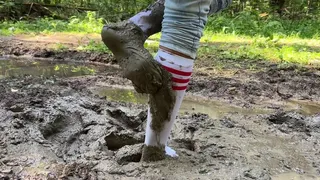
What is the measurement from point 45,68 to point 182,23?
157 inches

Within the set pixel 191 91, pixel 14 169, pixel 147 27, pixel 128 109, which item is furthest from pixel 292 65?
pixel 14 169

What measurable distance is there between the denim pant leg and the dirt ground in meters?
0.57

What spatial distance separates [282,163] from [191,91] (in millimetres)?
2225

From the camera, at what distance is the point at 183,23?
1.83 meters

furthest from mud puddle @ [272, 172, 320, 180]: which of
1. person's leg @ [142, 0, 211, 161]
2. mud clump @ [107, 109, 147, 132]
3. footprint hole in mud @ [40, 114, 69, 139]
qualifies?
footprint hole in mud @ [40, 114, 69, 139]

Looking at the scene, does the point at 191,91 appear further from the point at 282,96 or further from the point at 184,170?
the point at 184,170

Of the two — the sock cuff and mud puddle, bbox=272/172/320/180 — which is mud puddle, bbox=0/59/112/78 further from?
mud puddle, bbox=272/172/320/180

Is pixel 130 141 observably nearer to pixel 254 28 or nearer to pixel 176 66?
pixel 176 66

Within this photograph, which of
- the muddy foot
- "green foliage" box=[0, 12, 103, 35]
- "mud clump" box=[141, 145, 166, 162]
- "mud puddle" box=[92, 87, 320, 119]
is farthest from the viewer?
"green foliage" box=[0, 12, 103, 35]

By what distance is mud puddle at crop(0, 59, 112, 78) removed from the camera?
505cm

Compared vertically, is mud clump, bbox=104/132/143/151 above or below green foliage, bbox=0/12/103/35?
above

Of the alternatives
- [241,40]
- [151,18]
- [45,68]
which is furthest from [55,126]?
[241,40]

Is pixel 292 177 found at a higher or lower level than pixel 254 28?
higher

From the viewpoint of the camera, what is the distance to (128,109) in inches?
127
